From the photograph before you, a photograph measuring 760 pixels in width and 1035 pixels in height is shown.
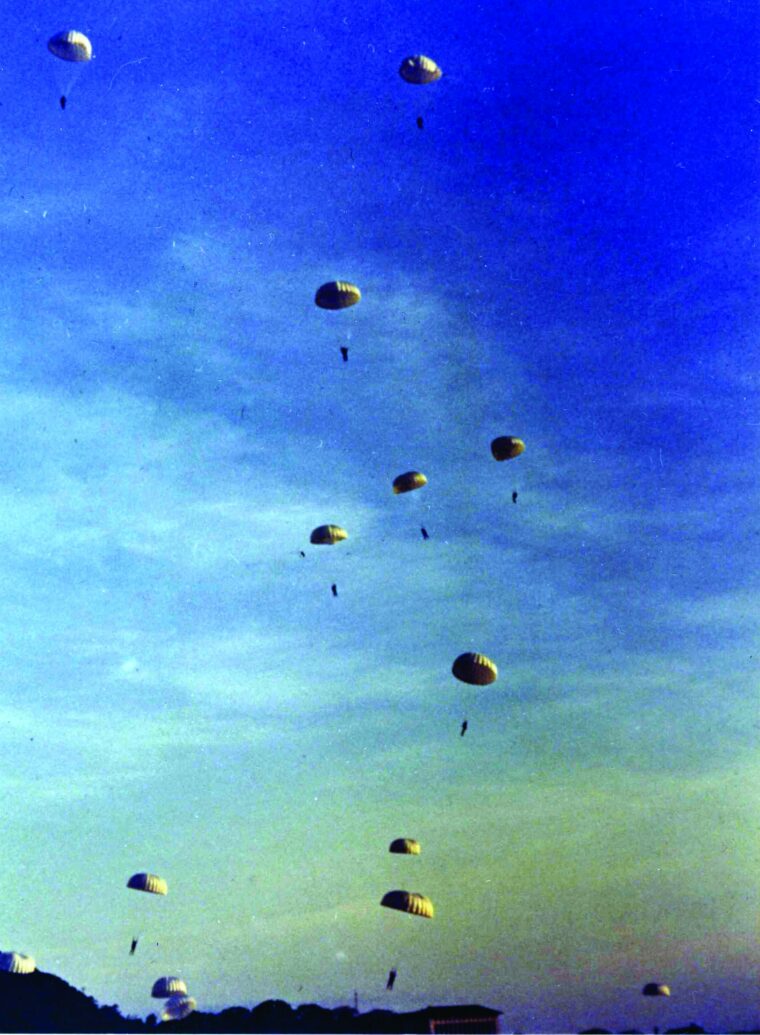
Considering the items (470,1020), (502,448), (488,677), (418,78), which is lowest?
(470,1020)

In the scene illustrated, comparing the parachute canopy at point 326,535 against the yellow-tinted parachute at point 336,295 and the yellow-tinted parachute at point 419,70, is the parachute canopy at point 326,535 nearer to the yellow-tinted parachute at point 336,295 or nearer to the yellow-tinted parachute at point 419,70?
the yellow-tinted parachute at point 336,295

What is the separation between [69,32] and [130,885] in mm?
48788

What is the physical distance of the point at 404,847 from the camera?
7094cm

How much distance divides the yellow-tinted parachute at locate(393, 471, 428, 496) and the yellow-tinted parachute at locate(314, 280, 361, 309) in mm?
11807

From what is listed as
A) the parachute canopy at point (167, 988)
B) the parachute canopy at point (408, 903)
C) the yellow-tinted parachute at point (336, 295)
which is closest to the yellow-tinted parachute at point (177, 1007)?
the parachute canopy at point (167, 988)

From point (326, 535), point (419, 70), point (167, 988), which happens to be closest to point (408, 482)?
point (326, 535)

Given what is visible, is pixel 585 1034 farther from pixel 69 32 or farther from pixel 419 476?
pixel 69 32

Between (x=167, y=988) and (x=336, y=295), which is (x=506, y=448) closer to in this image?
(x=336, y=295)

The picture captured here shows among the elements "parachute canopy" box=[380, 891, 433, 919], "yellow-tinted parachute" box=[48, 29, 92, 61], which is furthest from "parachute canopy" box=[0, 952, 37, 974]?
"yellow-tinted parachute" box=[48, 29, 92, 61]

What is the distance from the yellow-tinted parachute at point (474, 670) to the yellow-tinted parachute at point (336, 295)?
2033 cm

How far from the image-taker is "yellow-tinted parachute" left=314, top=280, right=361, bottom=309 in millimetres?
64250

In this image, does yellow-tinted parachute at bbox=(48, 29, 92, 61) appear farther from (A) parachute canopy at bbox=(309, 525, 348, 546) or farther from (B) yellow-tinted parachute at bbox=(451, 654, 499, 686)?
(B) yellow-tinted parachute at bbox=(451, 654, 499, 686)

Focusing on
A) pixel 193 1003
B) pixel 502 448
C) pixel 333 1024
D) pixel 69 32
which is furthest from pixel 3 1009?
pixel 69 32

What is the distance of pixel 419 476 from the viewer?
236ft
